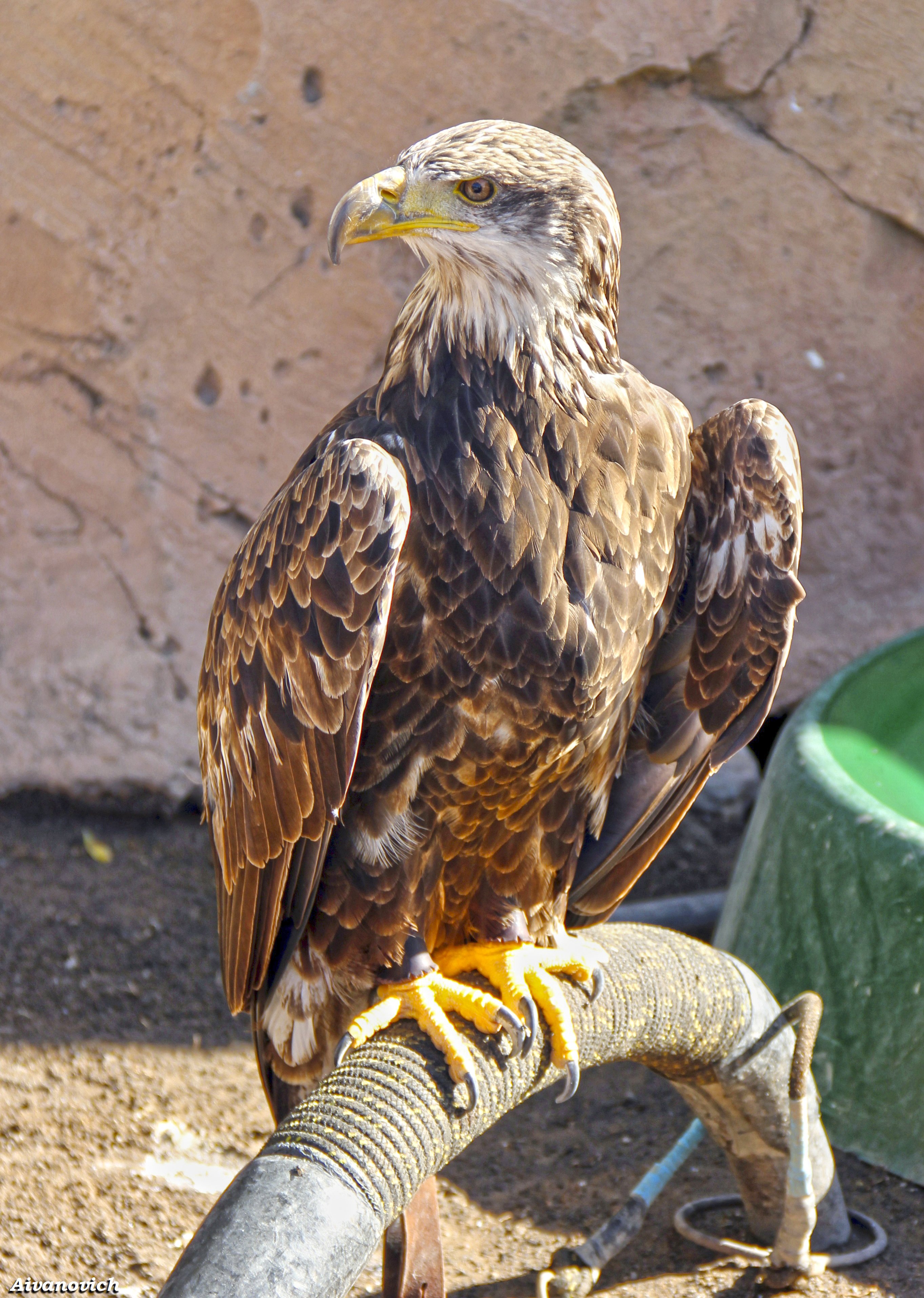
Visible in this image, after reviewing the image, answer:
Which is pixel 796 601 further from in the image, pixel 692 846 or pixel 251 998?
pixel 692 846

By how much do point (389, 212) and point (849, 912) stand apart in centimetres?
198

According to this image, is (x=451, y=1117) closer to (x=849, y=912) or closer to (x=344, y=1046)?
(x=344, y=1046)

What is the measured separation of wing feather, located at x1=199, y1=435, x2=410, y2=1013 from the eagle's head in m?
0.29

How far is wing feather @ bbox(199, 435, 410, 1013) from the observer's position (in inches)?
91.9

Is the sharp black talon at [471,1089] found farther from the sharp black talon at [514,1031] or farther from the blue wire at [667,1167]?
the blue wire at [667,1167]

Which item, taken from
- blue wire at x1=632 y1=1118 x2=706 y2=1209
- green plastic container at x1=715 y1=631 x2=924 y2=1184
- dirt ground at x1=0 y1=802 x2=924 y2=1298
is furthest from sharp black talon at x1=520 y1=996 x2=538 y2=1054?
green plastic container at x1=715 y1=631 x2=924 y2=1184

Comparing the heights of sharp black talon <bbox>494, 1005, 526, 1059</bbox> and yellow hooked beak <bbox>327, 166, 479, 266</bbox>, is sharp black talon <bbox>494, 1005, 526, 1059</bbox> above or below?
below

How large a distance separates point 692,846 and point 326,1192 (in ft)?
10.8

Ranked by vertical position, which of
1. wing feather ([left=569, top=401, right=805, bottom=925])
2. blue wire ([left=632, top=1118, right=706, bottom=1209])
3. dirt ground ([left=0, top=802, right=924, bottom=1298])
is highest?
wing feather ([left=569, top=401, right=805, bottom=925])

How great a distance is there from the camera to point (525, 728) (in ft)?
7.97

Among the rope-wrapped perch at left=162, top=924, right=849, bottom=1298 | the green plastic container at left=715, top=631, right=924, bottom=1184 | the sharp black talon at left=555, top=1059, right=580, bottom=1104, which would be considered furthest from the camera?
the green plastic container at left=715, top=631, right=924, bottom=1184

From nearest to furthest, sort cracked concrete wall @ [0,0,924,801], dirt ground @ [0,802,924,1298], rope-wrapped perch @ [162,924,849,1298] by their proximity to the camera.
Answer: rope-wrapped perch @ [162,924,849,1298] → dirt ground @ [0,802,924,1298] → cracked concrete wall @ [0,0,924,801]

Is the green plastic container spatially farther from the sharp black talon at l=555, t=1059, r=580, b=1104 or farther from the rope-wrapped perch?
the sharp black talon at l=555, t=1059, r=580, b=1104

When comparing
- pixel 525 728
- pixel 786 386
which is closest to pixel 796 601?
pixel 525 728
